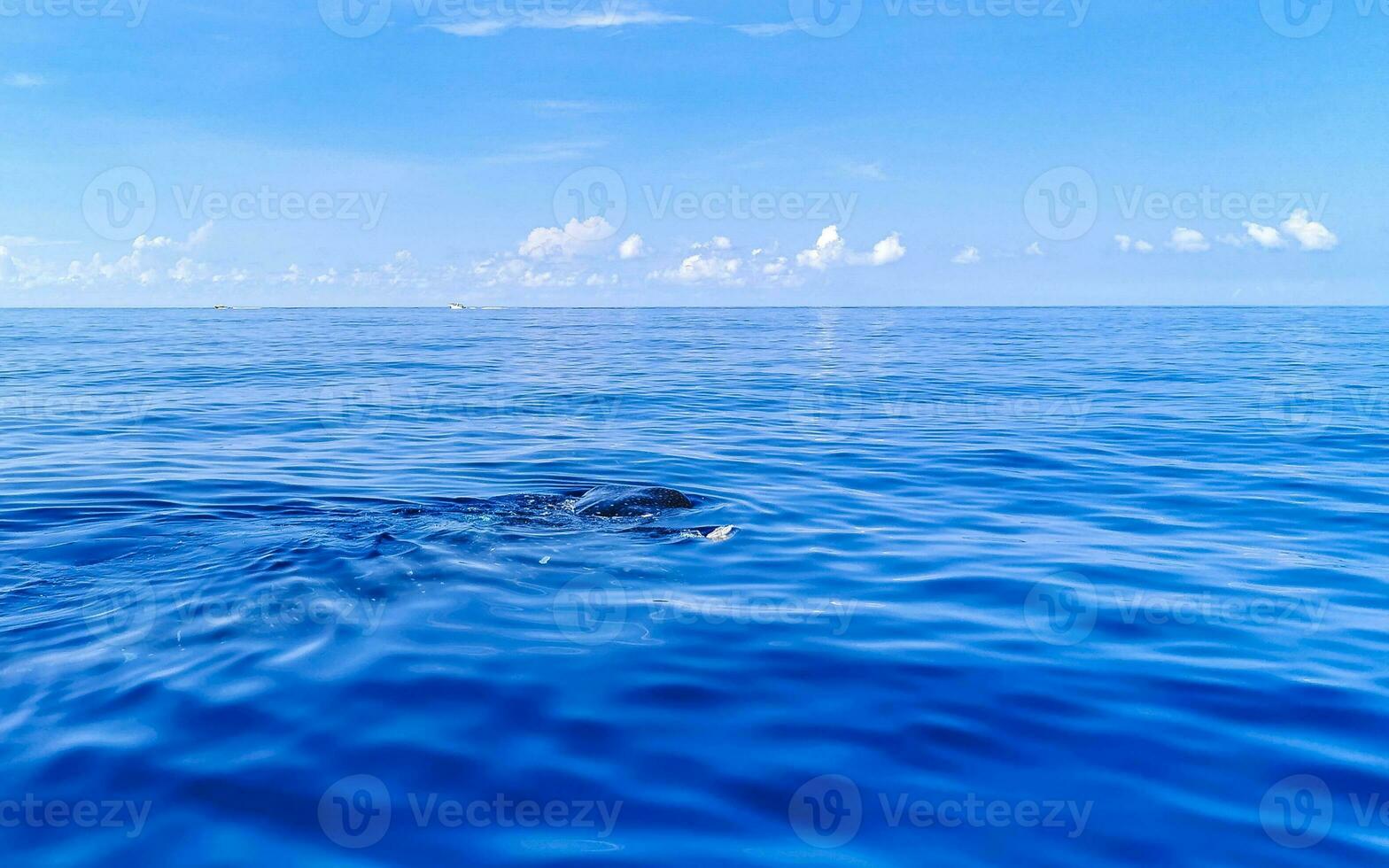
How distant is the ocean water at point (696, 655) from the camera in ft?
14.0

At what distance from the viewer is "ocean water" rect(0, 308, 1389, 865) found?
4.27 meters

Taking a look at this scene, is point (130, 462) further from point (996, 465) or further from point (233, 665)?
point (996, 465)

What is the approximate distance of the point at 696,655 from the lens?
6.27 m

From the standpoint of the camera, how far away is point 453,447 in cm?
1554

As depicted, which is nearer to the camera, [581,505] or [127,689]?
[127,689]

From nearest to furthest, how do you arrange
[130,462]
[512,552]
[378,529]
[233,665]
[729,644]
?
[233,665], [729,644], [512,552], [378,529], [130,462]

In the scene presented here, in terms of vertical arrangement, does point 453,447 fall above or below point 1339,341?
below

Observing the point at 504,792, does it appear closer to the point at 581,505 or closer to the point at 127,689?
the point at 127,689

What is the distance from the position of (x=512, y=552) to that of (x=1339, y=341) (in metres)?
55.4

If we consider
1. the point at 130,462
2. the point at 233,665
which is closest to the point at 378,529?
the point at 233,665

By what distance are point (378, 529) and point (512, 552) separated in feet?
5.92

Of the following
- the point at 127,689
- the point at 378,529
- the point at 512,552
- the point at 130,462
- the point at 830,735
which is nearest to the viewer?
the point at 830,735

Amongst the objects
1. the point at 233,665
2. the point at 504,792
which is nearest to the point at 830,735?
the point at 504,792

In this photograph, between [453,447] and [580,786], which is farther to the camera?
[453,447]
